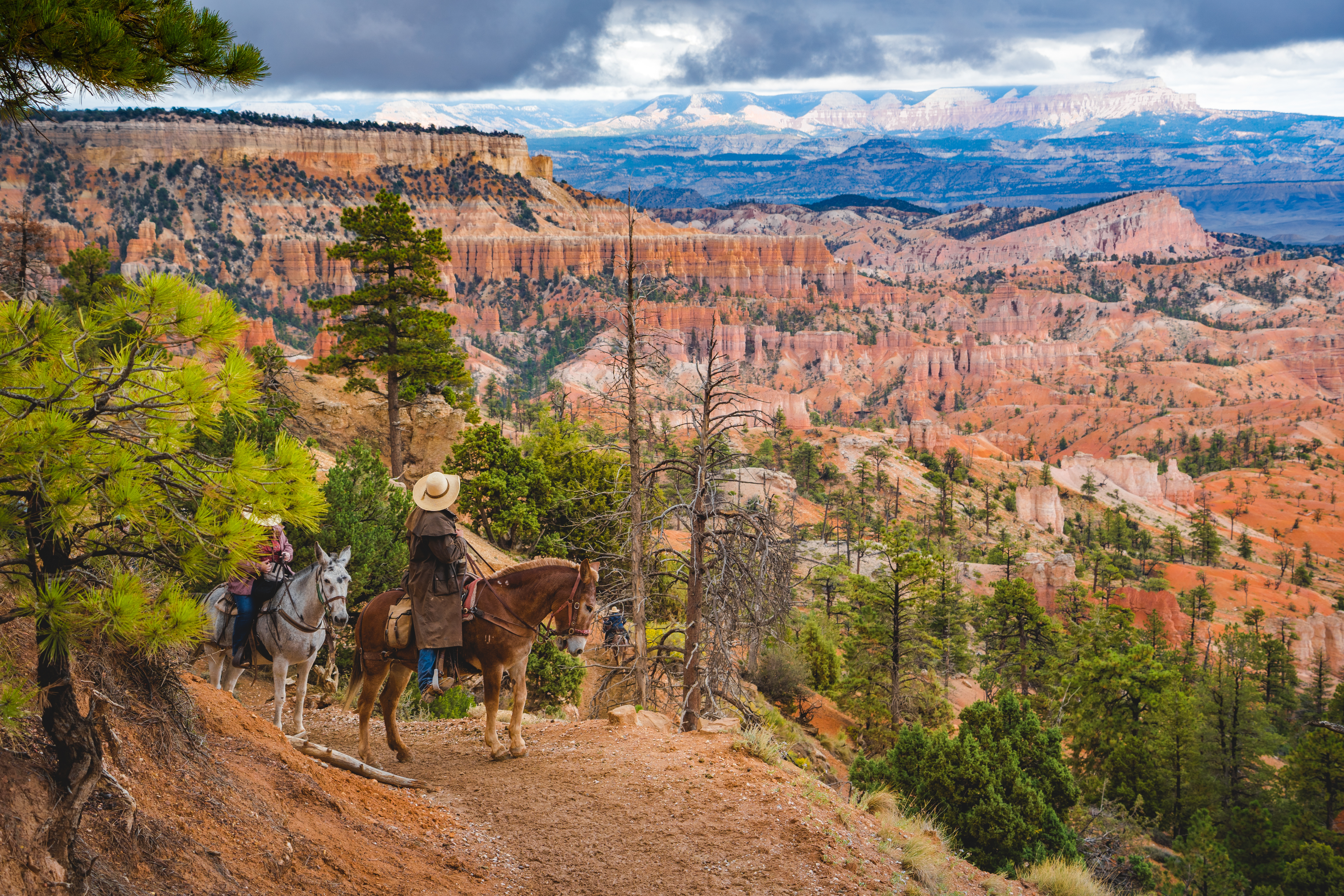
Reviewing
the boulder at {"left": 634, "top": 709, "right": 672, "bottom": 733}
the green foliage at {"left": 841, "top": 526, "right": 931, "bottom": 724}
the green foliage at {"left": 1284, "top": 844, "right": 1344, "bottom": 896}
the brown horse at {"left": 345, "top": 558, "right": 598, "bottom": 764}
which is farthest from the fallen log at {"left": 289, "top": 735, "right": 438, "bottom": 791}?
the green foliage at {"left": 1284, "top": 844, "right": 1344, "bottom": 896}

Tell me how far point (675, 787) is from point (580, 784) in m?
1.04

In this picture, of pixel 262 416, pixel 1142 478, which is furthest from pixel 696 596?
pixel 1142 478

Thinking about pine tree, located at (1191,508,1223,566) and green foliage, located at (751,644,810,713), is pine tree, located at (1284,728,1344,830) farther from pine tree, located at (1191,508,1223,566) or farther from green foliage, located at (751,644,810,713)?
pine tree, located at (1191,508,1223,566)

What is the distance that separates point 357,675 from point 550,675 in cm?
980

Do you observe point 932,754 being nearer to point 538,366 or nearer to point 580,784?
point 580,784

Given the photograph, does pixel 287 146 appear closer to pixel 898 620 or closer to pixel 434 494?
pixel 898 620

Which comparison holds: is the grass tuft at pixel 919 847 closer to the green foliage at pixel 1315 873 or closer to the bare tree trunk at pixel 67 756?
the bare tree trunk at pixel 67 756

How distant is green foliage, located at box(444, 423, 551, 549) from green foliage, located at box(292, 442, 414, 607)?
9295 millimetres

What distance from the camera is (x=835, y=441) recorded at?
319 feet

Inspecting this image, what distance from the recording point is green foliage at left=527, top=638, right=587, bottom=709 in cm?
1925

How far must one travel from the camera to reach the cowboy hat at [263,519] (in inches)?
207

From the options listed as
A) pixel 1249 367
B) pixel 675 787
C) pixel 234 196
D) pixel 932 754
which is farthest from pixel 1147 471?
pixel 234 196

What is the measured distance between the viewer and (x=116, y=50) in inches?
176

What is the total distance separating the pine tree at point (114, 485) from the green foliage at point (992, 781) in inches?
615
